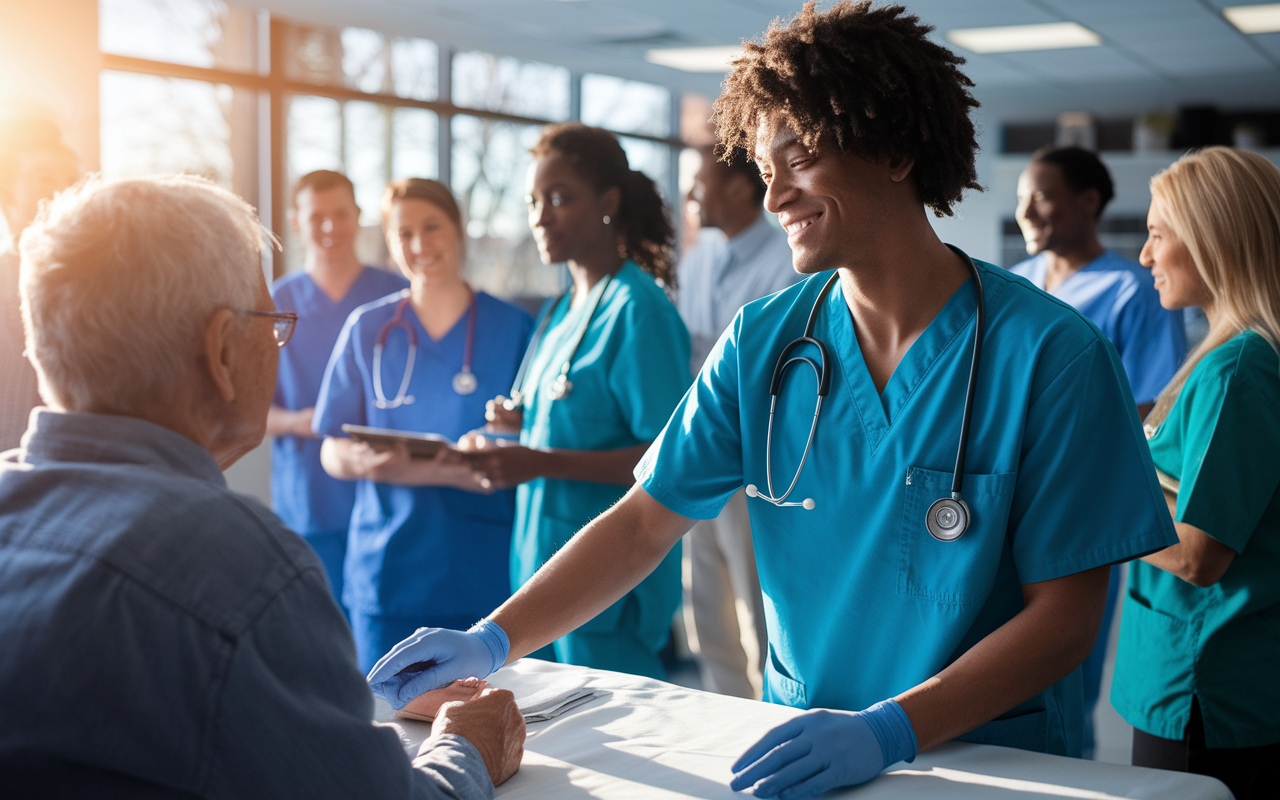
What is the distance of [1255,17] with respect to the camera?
4773mm

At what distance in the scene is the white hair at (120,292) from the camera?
2.48 ft

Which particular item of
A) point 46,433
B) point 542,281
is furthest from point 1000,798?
point 542,281

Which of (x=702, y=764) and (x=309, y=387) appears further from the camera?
(x=309, y=387)

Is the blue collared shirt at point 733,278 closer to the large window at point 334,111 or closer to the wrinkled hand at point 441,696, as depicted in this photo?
the large window at point 334,111

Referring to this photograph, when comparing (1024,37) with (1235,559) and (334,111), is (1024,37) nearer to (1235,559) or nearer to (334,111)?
(334,111)

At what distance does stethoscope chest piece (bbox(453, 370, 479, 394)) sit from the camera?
2354mm

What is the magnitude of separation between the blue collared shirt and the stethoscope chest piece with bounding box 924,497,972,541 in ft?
6.41

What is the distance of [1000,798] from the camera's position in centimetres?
95

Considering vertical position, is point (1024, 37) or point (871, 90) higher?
point (1024, 37)

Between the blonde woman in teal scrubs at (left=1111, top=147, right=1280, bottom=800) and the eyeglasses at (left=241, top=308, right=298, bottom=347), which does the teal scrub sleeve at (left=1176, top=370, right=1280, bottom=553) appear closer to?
the blonde woman in teal scrubs at (left=1111, top=147, right=1280, bottom=800)

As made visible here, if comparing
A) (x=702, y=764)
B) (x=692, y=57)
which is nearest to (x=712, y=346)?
(x=702, y=764)

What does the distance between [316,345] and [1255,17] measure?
14.7 feet

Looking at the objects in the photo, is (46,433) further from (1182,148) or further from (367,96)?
(1182,148)

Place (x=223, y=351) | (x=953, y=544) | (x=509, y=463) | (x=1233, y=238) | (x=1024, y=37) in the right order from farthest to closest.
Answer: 1. (x=1024, y=37)
2. (x=509, y=463)
3. (x=1233, y=238)
4. (x=953, y=544)
5. (x=223, y=351)
